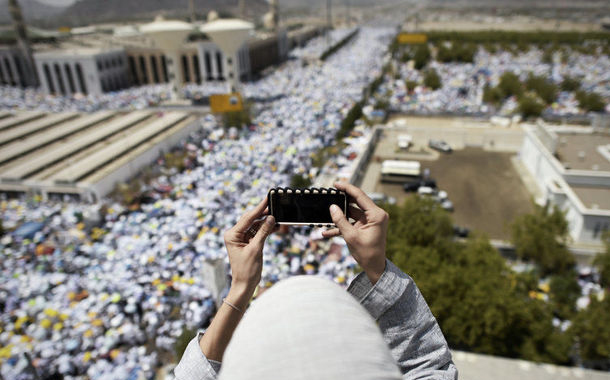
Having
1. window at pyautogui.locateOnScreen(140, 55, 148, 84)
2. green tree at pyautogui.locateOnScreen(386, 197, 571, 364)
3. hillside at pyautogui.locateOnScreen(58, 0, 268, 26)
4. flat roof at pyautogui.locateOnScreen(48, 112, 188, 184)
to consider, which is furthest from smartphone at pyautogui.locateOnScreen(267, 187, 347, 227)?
hillside at pyautogui.locateOnScreen(58, 0, 268, 26)

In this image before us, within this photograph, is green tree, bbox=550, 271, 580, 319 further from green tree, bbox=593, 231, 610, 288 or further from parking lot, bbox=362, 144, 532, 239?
parking lot, bbox=362, 144, 532, 239

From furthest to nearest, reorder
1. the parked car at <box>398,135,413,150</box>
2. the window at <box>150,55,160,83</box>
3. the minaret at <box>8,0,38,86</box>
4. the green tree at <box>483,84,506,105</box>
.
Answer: the window at <box>150,55,160,83</box> → the minaret at <box>8,0,38,86</box> → the green tree at <box>483,84,506,105</box> → the parked car at <box>398,135,413,150</box>

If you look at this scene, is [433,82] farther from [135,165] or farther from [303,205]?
[303,205]

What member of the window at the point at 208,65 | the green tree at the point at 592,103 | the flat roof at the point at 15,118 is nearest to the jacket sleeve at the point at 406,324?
the flat roof at the point at 15,118

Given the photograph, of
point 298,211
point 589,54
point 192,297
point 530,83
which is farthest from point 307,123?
point 589,54

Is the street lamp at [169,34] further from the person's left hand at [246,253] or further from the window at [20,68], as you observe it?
the person's left hand at [246,253]

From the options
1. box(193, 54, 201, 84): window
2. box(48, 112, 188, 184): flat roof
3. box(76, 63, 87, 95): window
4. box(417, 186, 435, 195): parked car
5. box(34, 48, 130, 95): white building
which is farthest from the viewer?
box(193, 54, 201, 84): window

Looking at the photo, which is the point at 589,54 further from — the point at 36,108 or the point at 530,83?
the point at 36,108
